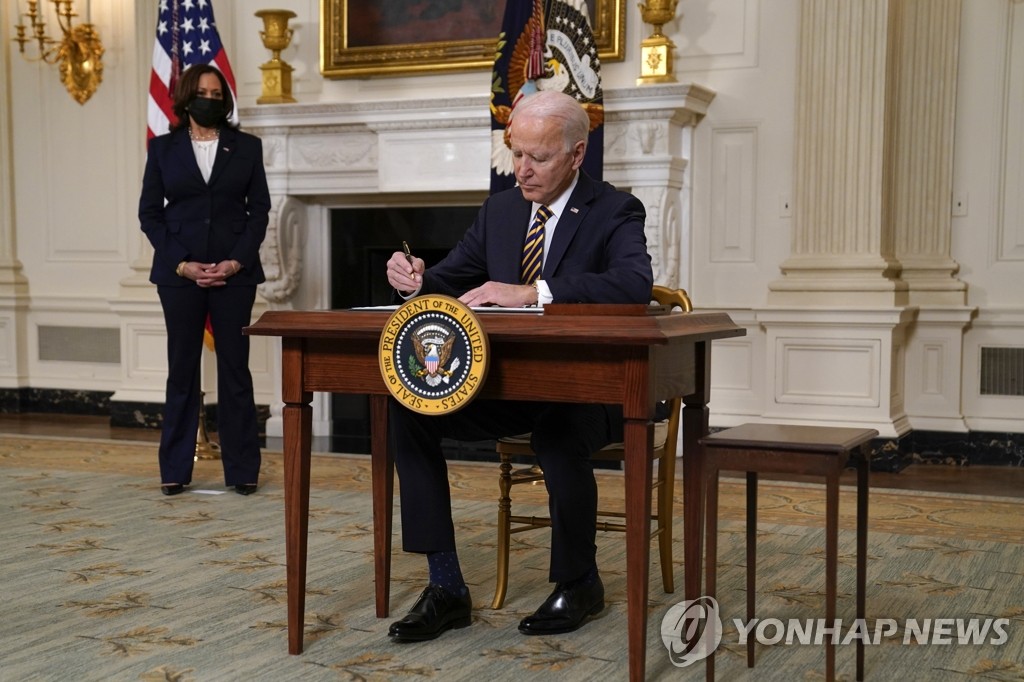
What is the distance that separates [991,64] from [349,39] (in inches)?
145

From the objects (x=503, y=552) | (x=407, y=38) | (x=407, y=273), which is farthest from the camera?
(x=407, y=38)

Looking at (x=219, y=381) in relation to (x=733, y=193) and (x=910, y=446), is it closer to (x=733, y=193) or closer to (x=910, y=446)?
(x=733, y=193)

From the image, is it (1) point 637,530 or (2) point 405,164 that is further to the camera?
(2) point 405,164

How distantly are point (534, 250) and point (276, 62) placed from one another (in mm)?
4375

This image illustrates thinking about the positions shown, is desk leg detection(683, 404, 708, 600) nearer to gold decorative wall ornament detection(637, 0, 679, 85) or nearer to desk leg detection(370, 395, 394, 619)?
desk leg detection(370, 395, 394, 619)

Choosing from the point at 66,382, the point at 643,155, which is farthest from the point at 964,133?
the point at 66,382

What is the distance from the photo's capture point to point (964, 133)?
5957 millimetres

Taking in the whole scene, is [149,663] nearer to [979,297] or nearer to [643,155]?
[643,155]

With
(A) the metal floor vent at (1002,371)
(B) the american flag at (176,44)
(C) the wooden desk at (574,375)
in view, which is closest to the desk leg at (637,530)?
(C) the wooden desk at (574,375)

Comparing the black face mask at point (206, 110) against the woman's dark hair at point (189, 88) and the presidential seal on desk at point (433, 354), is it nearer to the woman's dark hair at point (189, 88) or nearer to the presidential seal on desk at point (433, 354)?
the woman's dark hair at point (189, 88)

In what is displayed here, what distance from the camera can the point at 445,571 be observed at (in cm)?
287

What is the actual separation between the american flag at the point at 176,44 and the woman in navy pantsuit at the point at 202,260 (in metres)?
1.43

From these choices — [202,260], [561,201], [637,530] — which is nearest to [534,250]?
[561,201]

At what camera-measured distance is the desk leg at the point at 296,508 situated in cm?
265
